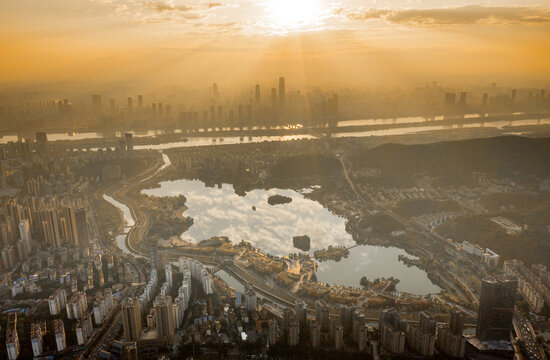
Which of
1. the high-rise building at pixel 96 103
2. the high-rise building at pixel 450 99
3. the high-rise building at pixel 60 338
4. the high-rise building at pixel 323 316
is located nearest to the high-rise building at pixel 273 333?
the high-rise building at pixel 323 316

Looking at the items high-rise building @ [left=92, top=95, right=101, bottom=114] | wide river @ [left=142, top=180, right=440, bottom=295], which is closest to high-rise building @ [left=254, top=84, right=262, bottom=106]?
high-rise building @ [left=92, top=95, right=101, bottom=114]

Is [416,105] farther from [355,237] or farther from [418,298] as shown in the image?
[418,298]

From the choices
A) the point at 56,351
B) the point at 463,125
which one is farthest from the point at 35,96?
the point at 463,125

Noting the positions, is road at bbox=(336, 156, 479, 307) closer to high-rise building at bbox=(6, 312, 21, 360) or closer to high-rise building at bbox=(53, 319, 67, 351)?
high-rise building at bbox=(53, 319, 67, 351)

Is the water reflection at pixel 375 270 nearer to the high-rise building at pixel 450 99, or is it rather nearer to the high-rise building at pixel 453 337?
the high-rise building at pixel 453 337

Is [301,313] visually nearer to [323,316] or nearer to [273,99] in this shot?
[323,316]

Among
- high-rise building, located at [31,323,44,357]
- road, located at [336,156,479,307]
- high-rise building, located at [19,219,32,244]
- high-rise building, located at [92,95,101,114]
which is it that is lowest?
road, located at [336,156,479,307]
